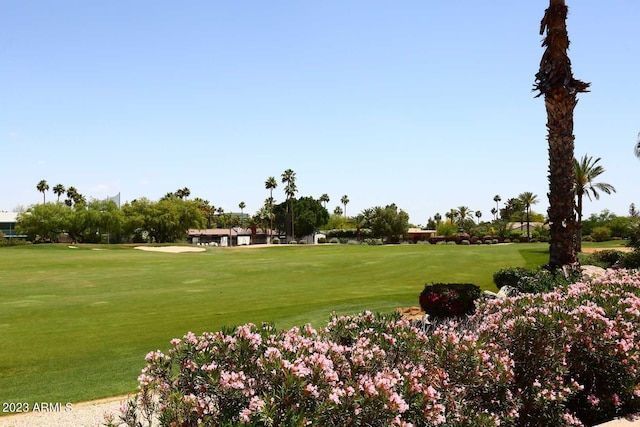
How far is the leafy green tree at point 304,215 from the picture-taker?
452ft

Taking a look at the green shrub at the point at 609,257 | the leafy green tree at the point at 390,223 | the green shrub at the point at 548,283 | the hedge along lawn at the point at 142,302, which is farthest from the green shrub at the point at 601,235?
the green shrub at the point at 548,283

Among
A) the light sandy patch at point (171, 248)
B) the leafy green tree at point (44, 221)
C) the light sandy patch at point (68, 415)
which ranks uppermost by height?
the leafy green tree at point (44, 221)

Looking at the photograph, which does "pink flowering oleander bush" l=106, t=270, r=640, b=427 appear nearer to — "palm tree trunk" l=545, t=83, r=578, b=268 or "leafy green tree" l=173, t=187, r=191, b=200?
"palm tree trunk" l=545, t=83, r=578, b=268

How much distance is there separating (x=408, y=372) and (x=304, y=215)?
13216cm

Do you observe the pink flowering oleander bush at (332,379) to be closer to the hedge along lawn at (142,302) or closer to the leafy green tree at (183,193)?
the hedge along lawn at (142,302)

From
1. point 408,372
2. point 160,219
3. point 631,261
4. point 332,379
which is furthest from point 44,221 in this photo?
point 332,379

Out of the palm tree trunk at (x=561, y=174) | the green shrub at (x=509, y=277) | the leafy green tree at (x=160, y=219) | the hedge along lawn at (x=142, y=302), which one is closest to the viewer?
the hedge along lawn at (x=142, y=302)

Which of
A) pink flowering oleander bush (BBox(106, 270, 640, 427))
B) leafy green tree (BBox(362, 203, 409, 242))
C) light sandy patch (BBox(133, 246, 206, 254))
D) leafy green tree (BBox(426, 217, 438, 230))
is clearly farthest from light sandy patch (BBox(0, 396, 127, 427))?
leafy green tree (BBox(426, 217, 438, 230))

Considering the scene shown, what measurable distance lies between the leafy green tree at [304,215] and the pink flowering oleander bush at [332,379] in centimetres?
13002

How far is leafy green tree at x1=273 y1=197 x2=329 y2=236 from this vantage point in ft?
452

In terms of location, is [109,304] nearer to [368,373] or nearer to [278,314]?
[278,314]

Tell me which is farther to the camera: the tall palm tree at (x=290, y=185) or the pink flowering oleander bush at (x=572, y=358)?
the tall palm tree at (x=290, y=185)

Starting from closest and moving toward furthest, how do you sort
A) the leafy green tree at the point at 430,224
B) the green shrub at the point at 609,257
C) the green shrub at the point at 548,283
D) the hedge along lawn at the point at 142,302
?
1. the hedge along lawn at the point at 142,302
2. the green shrub at the point at 548,283
3. the green shrub at the point at 609,257
4. the leafy green tree at the point at 430,224

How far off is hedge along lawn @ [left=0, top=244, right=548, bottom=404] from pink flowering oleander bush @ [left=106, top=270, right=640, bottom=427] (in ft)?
20.5
